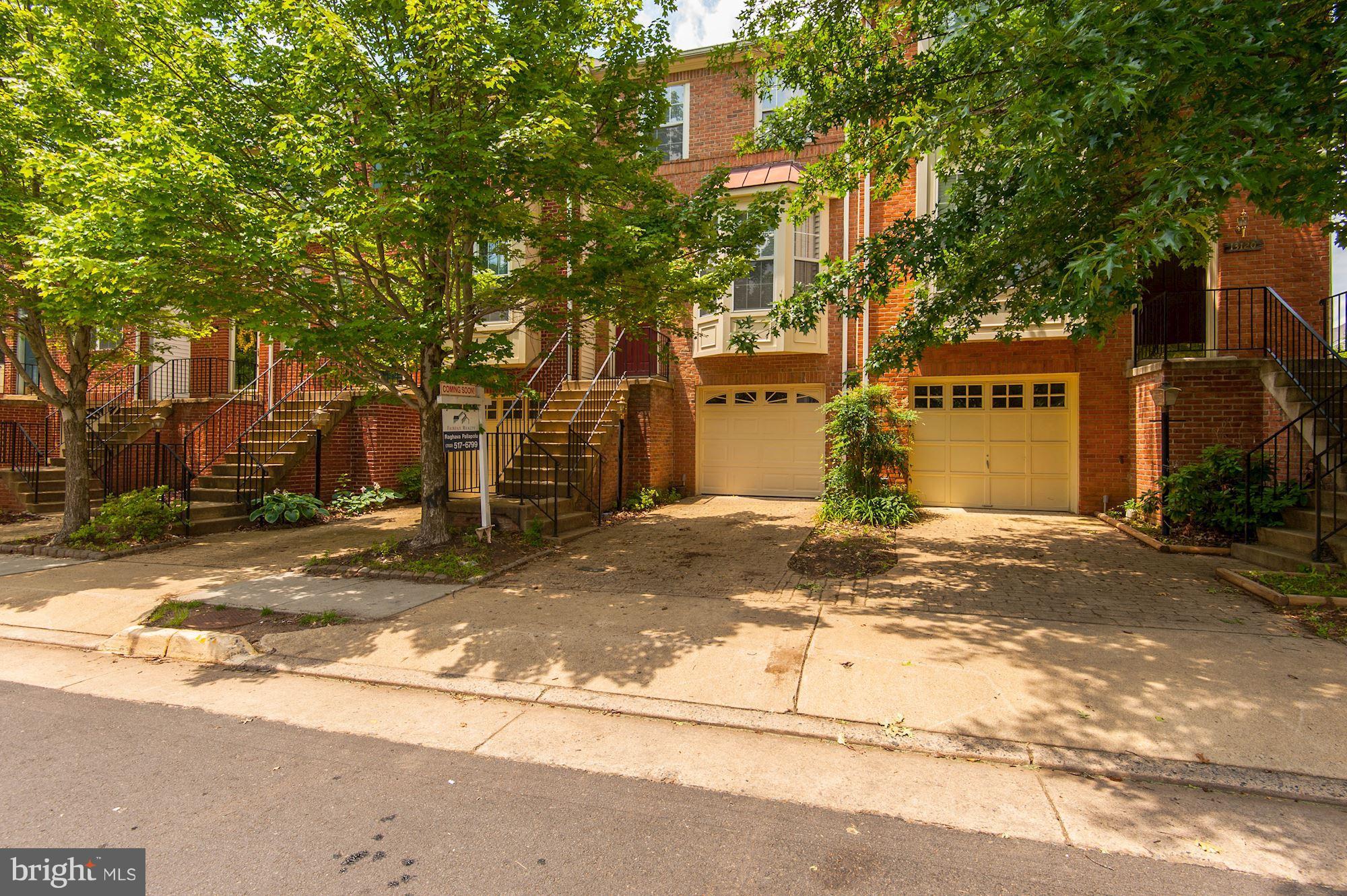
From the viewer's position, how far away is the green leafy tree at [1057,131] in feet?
13.4

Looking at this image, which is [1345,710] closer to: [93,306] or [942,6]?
[942,6]

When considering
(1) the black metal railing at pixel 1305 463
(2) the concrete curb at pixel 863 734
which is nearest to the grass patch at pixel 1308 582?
(1) the black metal railing at pixel 1305 463

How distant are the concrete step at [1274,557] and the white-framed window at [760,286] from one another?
7.93 metres

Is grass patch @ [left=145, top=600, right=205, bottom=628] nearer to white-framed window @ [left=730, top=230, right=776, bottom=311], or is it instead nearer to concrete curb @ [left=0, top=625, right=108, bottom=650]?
concrete curb @ [left=0, top=625, right=108, bottom=650]

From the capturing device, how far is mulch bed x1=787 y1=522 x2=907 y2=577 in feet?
24.4

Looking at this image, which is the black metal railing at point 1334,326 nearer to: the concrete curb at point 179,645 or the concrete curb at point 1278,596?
the concrete curb at point 1278,596

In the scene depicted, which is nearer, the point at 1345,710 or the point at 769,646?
the point at 1345,710

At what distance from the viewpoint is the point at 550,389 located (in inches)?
543

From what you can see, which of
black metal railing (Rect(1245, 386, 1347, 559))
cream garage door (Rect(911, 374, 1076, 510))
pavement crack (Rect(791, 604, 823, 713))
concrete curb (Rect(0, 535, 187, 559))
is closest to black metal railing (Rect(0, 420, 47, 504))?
concrete curb (Rect(0, 535, 187, 559))

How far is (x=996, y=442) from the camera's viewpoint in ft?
38.0

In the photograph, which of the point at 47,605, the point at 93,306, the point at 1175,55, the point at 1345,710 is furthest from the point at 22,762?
the point at 1175,55

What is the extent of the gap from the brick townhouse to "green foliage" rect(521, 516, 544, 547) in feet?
4.67

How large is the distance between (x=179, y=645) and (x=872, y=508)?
8926mm

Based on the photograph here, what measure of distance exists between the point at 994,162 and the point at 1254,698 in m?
5.69
